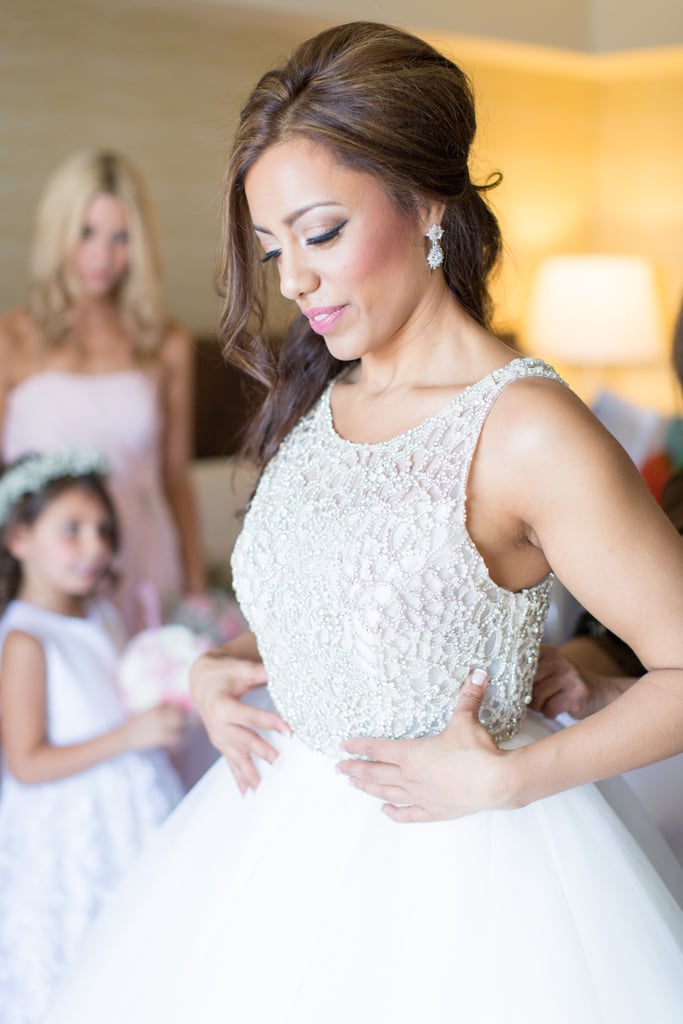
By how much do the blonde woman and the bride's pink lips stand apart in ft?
6.05

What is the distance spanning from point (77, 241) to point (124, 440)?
557mm

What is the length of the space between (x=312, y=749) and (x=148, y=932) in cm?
30

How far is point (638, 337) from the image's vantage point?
16.8ft

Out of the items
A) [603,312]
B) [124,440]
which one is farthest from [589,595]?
[603,312]

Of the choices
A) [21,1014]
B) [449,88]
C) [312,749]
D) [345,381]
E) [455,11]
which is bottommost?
[21,1014]

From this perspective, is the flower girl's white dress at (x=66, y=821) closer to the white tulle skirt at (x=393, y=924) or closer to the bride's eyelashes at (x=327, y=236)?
the white tulle skirt at (x=393, y=924)

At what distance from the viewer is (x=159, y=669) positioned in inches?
91.5

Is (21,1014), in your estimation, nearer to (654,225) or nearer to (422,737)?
(422,737)

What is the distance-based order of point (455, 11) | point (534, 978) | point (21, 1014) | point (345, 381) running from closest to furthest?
point (534, 978) < point (345, 381) < point (21, 1014) < point (455, 11)

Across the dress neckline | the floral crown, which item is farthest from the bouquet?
the dress neckline

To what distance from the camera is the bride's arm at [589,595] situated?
1113 millimetres

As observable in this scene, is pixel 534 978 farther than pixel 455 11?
No

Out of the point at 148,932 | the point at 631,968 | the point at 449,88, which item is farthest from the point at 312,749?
the point at 449,88

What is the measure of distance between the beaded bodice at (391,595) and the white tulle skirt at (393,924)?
0.35 ft
